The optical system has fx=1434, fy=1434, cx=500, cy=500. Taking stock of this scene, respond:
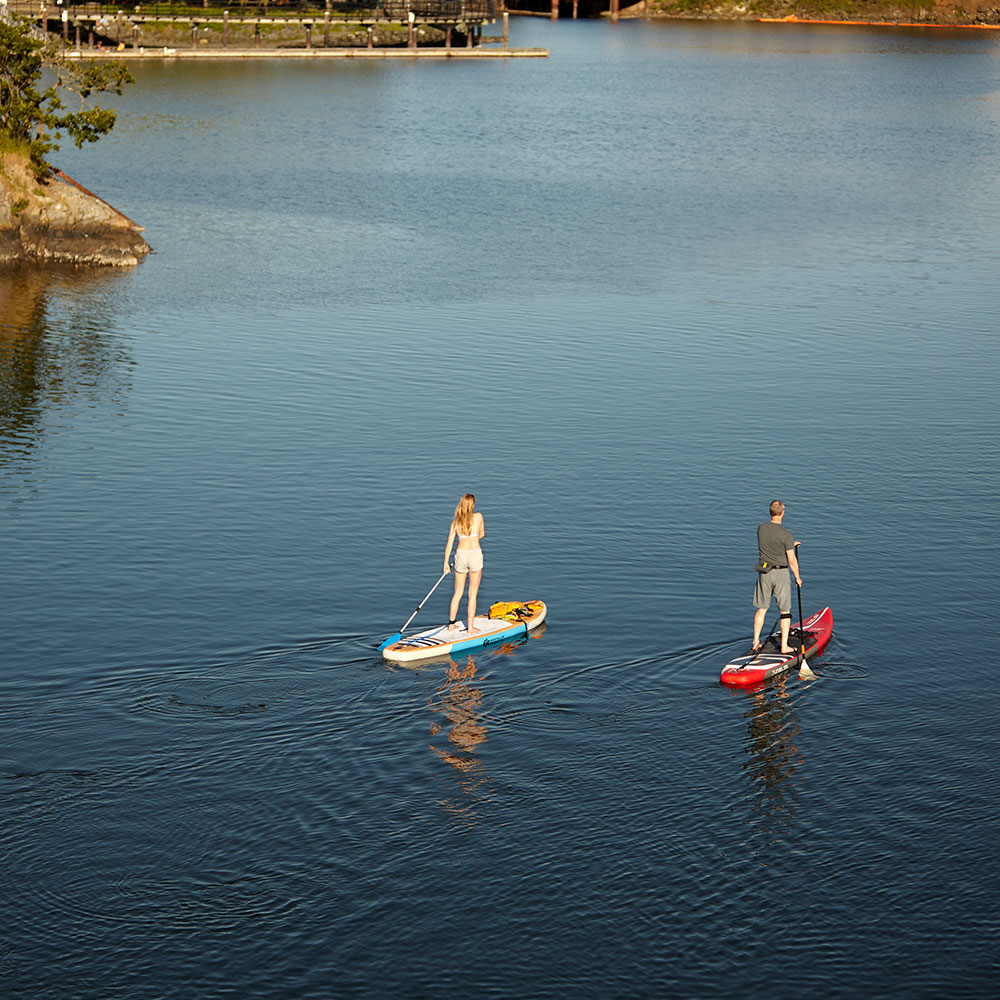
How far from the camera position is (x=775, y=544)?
938 inches

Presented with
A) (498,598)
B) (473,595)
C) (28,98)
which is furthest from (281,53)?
(473,595)

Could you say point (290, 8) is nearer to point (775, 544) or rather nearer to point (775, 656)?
point (775, 544)

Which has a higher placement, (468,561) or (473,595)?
(468,561)

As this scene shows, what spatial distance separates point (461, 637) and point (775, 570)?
545 centimetres

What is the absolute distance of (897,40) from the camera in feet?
618

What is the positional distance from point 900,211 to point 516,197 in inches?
736

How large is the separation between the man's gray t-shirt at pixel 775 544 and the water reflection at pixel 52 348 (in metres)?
19.6

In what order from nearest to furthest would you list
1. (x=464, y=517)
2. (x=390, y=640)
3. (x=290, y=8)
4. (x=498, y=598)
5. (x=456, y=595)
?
1. (x=390, y=640)
2. (x=464, y=517)
3. (x=456, y=595)
4. (x=498, y=598)
5. (x=290, y=8)

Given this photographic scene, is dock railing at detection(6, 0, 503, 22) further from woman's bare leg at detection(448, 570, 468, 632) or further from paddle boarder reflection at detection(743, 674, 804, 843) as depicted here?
paddle boarder reflection at detection(743, 674, 804, 843)

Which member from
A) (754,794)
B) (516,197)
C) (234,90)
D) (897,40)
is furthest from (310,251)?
(897,40)

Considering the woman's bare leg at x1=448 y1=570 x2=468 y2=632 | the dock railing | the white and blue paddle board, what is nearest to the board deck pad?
the white and blue paddle board

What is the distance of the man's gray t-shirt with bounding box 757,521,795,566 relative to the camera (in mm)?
23781

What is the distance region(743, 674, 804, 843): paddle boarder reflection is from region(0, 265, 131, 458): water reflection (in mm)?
20429

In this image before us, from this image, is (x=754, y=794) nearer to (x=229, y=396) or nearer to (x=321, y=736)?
(x=321, y=736)
